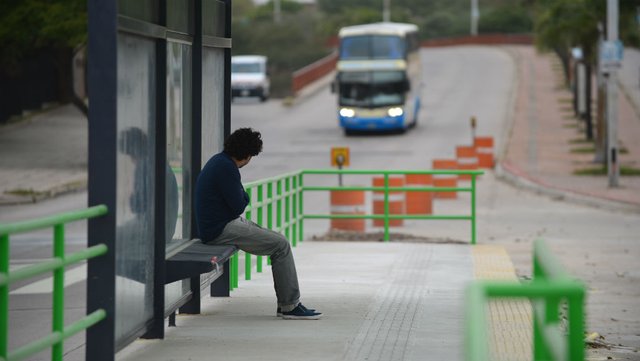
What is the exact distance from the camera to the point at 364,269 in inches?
628

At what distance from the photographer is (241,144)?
11.0 meters

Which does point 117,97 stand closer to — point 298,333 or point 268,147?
point 298,333

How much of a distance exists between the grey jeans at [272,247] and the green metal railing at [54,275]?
2.94 m

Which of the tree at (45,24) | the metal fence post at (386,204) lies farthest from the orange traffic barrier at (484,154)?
the metal fence post at (386,204)

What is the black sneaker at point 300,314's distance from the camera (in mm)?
11477

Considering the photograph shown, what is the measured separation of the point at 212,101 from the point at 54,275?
491cm

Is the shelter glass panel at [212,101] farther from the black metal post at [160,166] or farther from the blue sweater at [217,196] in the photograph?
the black metal post at [160,166]

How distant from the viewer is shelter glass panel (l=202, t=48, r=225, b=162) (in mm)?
12070

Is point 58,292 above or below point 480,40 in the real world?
below

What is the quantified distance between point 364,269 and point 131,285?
7.16m

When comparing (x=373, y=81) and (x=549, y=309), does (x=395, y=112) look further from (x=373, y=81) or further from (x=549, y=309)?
(x=549, y=309)

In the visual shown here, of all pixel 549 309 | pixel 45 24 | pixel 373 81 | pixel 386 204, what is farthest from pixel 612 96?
pixel 549 309

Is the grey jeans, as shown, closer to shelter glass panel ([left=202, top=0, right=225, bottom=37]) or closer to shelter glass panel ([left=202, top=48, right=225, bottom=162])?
shelter glass panel ([left=202, top=48, right=225, bottom=162])

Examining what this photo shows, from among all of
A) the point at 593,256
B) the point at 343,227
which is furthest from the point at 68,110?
the point at 593,256
